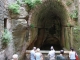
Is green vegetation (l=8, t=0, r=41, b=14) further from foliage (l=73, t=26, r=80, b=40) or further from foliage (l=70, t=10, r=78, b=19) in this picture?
foliage (l=73, t=26, r=80, b=40)

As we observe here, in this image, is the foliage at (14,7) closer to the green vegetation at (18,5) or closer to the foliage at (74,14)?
the green vegetation at (18,5)

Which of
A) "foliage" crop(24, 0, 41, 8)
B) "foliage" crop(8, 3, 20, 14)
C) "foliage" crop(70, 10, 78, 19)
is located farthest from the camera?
"foliage" crop(70, 10, 78, 19)

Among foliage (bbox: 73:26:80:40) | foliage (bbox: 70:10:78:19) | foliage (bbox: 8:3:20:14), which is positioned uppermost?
foliage (bbox: 8:3:20:14)

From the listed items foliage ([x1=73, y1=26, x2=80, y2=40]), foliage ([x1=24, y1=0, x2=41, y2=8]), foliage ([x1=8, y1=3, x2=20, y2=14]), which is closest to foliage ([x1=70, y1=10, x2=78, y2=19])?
foliage ([x1=73, y1=26, x2=80, y2=40])

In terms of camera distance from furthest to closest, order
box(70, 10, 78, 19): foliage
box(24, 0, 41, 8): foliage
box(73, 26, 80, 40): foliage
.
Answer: box(70, 10, 78, 19): foliage, box(24, 0, 41, 8): foliage, box(73, 26, 80, 40): foliage

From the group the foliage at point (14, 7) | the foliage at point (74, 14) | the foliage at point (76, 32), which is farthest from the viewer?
the foliage at point (74, 14)

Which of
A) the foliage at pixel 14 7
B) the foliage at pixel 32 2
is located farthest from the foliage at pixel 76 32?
the foliage at pixel 14 7

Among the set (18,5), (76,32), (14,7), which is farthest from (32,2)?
(76,32)

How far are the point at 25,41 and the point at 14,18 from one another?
8.76 feet

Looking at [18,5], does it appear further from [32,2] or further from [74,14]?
[74,14]

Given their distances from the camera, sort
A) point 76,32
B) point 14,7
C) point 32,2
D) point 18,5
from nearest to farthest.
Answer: point 14,7
point 18,5
point 76,32
point 32,2

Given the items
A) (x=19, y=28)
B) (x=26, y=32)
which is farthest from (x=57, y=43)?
(x=19, y=28)

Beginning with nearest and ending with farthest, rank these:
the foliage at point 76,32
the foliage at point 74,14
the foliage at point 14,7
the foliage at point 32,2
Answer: the foliage at point 14,7 → the foliage at point 76,32 → the foliage at point 32,2 → the foliage at point 74,14

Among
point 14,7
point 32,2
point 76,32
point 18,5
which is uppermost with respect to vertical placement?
point 32,2
